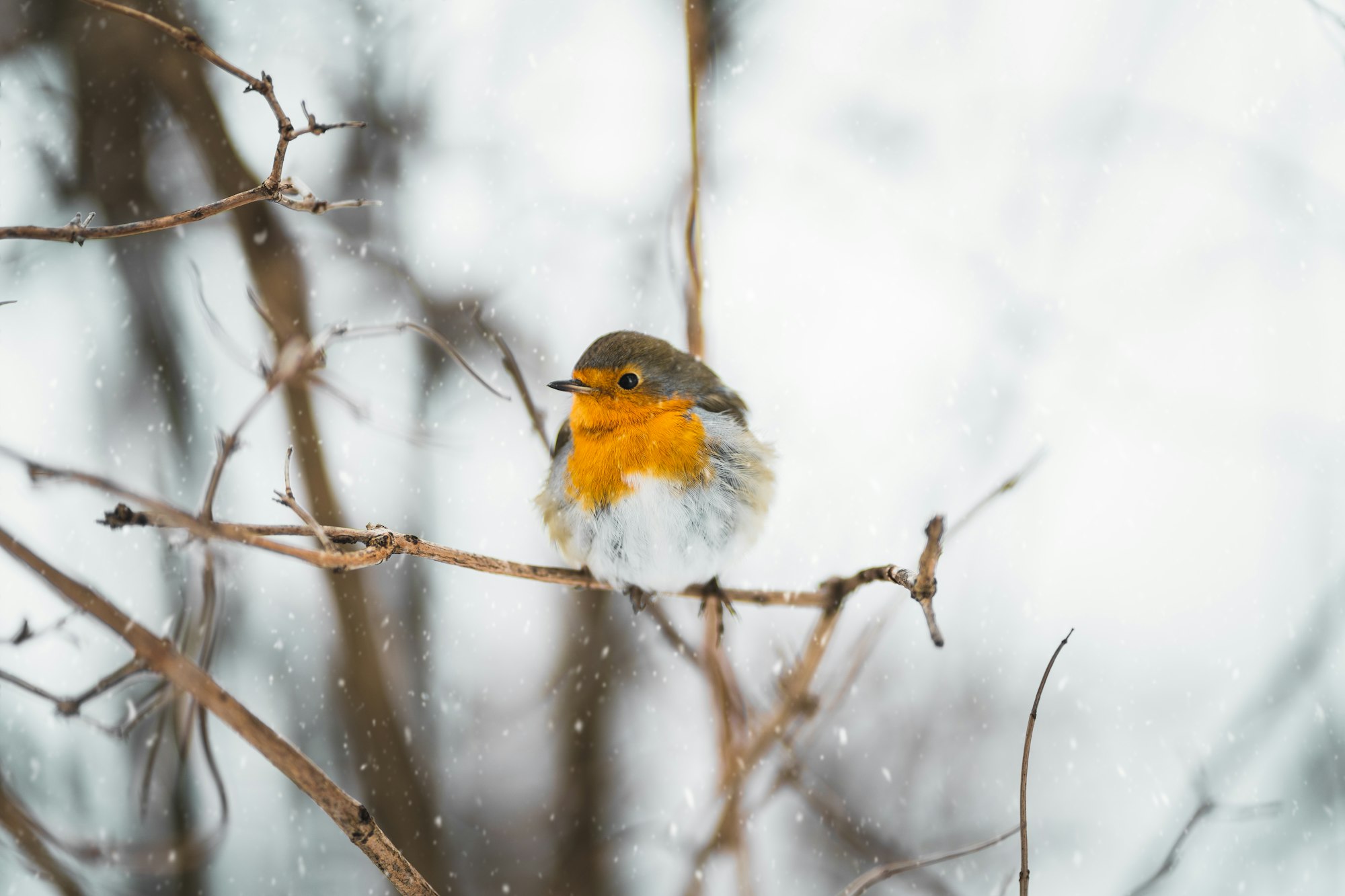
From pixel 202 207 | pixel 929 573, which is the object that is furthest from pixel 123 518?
pixel 929 573

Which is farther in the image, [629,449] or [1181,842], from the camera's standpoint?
[629,449]

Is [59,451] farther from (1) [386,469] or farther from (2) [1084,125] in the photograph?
(2) [1084,125]

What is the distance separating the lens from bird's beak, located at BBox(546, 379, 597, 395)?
89.5 inches

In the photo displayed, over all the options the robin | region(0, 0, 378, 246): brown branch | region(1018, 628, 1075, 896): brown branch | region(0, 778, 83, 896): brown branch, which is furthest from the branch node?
the robin

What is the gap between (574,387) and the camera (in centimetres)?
229

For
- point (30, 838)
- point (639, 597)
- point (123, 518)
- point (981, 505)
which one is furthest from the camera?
point (639, 597)

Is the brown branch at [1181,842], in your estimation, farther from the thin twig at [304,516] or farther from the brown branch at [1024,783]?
the thin twig at [304,516]

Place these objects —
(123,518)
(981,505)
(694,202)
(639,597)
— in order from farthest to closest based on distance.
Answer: (639,597)
(694,202)
(981,505)
(123,518)

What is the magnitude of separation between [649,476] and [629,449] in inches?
3.6

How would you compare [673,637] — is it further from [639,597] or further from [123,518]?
[123,518]

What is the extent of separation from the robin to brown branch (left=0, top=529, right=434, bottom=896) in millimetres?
1244

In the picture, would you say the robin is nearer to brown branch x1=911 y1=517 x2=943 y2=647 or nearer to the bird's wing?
the bird's wing

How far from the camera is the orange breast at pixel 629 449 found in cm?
226

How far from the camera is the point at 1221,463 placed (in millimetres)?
3920
